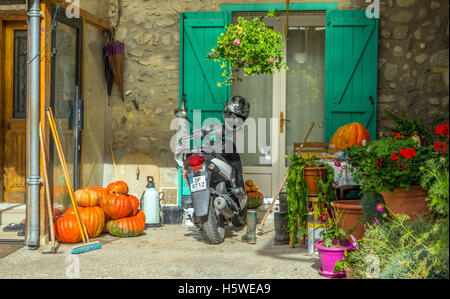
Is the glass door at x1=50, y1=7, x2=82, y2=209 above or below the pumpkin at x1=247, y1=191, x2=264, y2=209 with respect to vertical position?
above

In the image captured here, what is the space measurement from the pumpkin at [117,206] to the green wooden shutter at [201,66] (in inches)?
52.5

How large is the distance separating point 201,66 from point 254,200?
Answer: 6.01 feet

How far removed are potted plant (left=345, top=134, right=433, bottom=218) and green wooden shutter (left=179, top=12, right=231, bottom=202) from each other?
3.19 meters

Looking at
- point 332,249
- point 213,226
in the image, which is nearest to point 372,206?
point 332,249

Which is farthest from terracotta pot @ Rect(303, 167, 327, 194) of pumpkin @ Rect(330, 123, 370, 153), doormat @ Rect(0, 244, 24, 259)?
doormat @ Rect(0, 244, 24, 259)

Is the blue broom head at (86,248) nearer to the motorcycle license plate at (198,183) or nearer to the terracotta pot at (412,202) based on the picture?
the motorcycle license plate at (198,183)

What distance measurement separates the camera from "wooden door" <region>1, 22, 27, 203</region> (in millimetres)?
7414

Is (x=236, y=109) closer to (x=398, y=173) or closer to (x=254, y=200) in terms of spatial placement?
(x=254, y=200)

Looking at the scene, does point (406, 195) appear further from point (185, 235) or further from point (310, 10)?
point (310, 10)

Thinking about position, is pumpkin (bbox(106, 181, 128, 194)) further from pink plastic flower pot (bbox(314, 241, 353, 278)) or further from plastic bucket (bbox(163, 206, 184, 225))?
pink plastic flower pot (bbox(314, 241, 353, 278))

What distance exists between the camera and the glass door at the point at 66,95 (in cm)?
555

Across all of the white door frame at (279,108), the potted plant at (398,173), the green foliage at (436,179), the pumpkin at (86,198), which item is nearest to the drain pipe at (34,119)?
the pumpkin at (86,198)

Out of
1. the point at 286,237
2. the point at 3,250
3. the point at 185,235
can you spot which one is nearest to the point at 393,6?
the point at 286,237

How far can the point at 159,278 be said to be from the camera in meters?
4.21
